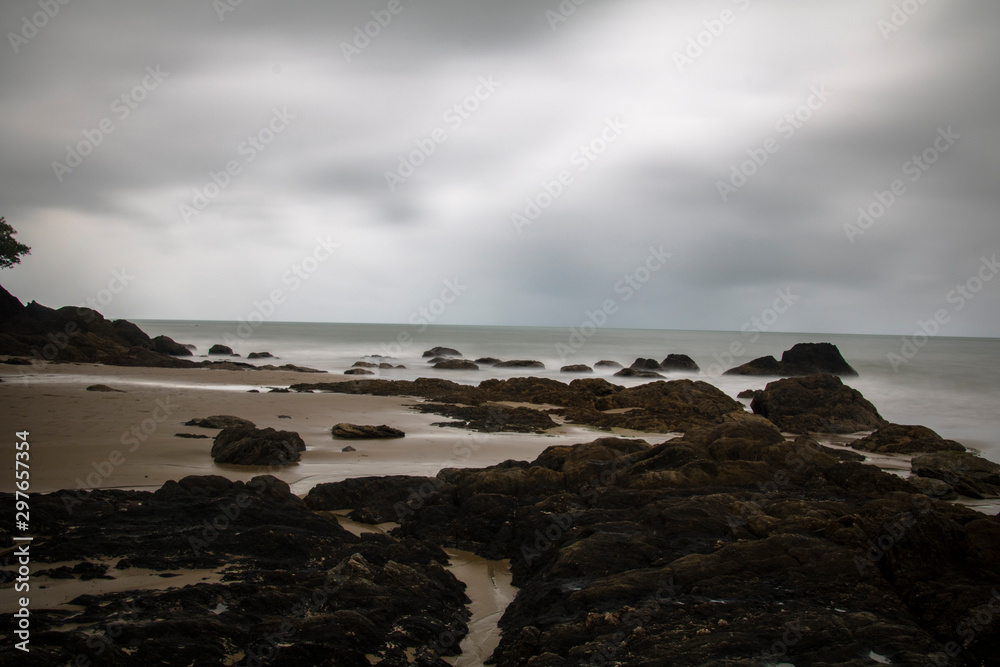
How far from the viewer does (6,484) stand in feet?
23.4

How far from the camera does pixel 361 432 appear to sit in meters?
12.4

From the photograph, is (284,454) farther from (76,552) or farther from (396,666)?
(396,666)

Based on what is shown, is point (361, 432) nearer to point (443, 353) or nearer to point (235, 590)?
point (235, 590)

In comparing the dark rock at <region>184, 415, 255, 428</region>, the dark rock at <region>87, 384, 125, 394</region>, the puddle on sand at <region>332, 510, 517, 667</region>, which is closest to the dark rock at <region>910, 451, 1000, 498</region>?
the puddle on sand at <region>332, 510, 517, 667</region>

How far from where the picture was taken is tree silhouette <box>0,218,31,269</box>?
29.9m

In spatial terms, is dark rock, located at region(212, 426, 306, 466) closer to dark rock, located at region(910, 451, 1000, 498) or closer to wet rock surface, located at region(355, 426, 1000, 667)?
wet rock surface, located at region(355, 426, 1000, 667)

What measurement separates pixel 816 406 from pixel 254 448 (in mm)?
16702

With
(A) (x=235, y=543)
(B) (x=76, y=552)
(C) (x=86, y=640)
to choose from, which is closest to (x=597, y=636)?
(C) (x=86, y=640)

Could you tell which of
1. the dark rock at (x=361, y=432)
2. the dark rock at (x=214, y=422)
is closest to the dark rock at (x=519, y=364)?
the dark rock at (x=361, y=432)

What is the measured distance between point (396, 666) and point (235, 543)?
2.17 m

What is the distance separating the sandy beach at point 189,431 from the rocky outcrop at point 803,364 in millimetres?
25275

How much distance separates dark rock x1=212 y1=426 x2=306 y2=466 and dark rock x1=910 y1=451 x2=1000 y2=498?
1051cm

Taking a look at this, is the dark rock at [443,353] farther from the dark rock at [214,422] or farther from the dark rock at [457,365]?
the dark rock at [214,422]

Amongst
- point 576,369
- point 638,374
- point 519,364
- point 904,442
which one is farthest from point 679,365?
point 904,442
